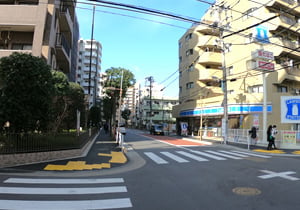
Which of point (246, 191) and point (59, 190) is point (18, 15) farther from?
point (246, 191)

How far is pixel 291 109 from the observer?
17.4 m

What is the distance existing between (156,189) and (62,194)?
2532 mm

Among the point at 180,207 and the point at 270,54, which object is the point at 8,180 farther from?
the point at 270,54

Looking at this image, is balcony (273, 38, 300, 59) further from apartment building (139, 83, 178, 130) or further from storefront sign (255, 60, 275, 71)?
apartment building (139, 83, 178, 130)

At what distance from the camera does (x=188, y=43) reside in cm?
3919

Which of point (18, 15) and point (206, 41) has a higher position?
point (206, 41)

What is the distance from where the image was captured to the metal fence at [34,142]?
905cm

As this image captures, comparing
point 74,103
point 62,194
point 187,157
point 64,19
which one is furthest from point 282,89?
point 62,194

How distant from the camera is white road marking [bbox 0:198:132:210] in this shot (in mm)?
4738

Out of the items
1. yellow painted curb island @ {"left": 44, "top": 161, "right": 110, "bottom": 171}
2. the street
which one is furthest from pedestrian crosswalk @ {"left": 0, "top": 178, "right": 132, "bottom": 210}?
yellow painted curb island @ {"left": 44, "top": 161, "right": 110, "bottom": 171}

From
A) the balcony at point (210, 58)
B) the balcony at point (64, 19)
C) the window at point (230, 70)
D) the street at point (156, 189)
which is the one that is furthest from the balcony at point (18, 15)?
the window at point (230, 70)

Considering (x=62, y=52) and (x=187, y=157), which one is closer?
(x=187, y=157)

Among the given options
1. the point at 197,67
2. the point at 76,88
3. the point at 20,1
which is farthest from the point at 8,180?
the point at 197,67

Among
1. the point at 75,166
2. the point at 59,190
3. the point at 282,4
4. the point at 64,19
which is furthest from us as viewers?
the point at 282,4
